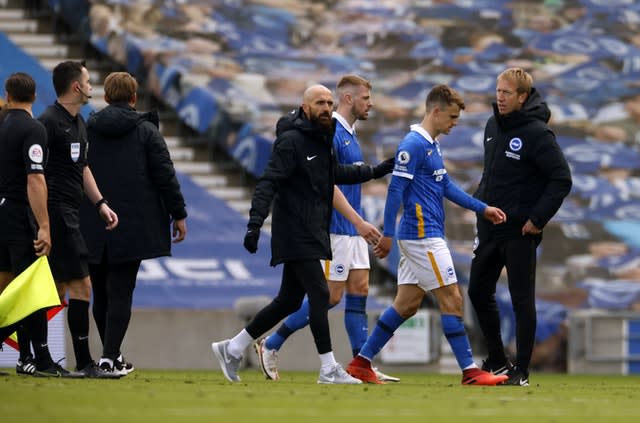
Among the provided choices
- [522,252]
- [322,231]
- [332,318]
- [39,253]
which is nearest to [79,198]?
[39,253]

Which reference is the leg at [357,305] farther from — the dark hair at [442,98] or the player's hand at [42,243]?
the player's hand at [42,243]

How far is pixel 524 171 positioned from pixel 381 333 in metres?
1.43

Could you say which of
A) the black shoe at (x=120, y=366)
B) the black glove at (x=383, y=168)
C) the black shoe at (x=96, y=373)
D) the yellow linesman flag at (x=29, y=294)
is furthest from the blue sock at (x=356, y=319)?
the yellow linesman flag at (x=29, y=294)

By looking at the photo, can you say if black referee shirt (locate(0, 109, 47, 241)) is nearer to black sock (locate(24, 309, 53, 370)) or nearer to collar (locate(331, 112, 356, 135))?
black sock (locate(24, 309, 53, 370))

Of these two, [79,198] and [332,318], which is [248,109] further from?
[79,198]

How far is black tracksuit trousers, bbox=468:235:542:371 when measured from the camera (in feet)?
33.8

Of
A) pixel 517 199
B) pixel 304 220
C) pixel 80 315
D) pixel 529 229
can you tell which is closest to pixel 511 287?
pixel 529 229

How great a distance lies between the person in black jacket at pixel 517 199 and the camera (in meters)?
10.3

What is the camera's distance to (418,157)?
10.0 metres

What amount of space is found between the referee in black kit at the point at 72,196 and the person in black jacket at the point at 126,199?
0.50ft

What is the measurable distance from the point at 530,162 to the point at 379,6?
48.0ft

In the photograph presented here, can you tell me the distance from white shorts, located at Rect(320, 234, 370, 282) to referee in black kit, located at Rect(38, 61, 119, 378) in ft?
5.12

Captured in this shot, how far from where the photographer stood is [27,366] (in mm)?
9898

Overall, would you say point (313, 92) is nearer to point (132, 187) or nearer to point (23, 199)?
point (132, 187)
